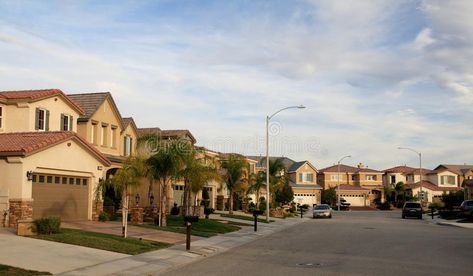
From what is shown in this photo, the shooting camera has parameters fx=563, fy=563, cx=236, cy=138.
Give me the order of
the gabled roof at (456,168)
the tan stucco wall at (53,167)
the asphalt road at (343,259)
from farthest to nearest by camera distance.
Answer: the gabled roof at (456,168) → the tan stucco wall at (53,167) → the asphalt road at (343,259)

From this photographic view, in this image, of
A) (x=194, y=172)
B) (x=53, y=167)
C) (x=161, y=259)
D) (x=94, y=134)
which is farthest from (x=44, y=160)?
(x=94, y=134)

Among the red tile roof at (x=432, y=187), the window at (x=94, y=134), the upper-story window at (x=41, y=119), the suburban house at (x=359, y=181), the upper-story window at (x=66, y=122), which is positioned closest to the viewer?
the upper-story window at (x=41, y=119)

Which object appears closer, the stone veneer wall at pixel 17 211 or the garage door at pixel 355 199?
the stone veneer wall at pixel 17 211

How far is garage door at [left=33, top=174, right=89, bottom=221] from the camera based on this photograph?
25.0 m

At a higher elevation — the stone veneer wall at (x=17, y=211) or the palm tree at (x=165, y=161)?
the palm tree at (x=165, y=161)

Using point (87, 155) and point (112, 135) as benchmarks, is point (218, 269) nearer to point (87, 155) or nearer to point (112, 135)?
point (87, 155)

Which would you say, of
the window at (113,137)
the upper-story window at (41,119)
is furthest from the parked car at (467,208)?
the upper-story window at (41,119)

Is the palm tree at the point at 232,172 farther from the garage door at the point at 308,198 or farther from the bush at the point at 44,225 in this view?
the garage door at the point at 308,198

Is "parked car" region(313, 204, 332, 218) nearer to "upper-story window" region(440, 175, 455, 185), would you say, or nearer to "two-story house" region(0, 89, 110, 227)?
"two-story house" region(0, 89, 110, 227)

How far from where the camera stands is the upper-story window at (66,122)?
107 ft

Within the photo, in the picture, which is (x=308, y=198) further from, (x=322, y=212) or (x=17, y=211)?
(x=17, y=211)

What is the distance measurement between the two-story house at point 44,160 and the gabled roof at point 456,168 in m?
81.4

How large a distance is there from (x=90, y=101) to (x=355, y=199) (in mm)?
69460

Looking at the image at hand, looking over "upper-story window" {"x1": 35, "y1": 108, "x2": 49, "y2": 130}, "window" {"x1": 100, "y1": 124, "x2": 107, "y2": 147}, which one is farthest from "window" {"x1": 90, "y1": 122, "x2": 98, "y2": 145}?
"upper-story window" {"x1": 35, "y1": 108, "x2": 49, "y2": 130}
